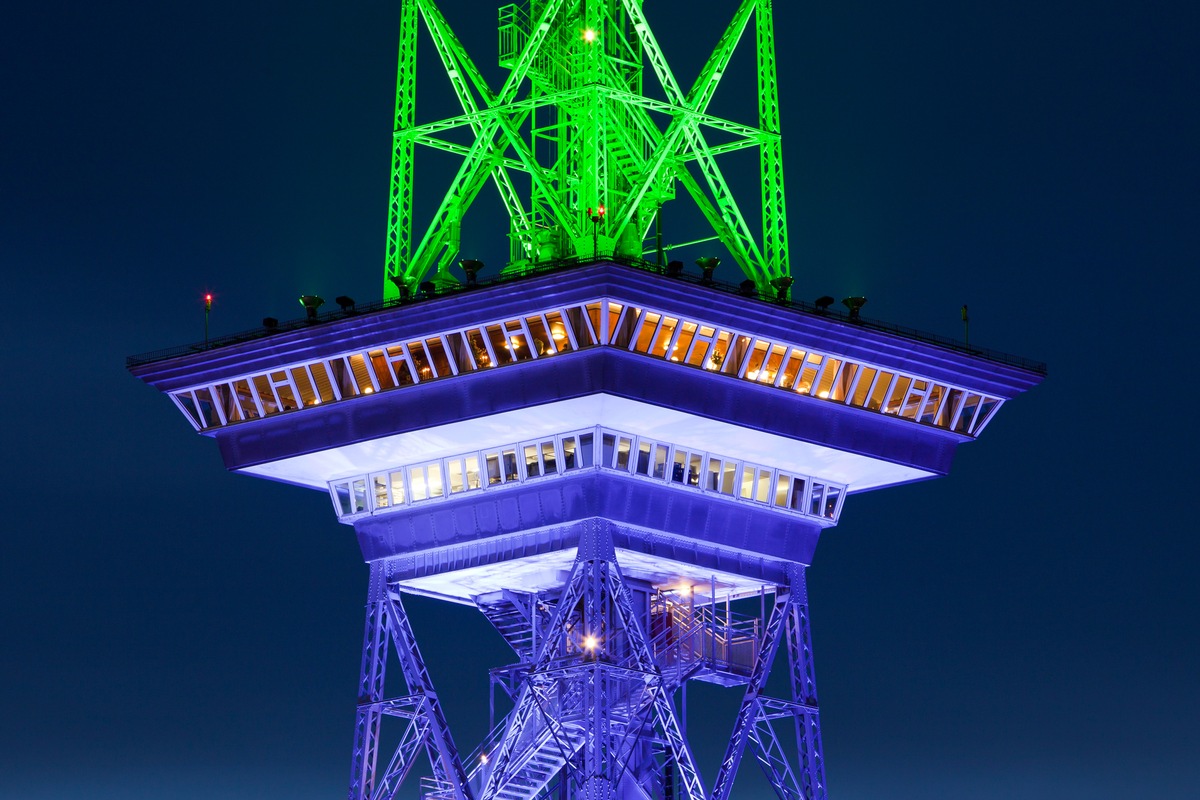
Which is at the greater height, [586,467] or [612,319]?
[612,319]

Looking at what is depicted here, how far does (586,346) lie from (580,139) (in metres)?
14.6

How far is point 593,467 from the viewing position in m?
107

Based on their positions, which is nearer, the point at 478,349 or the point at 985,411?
the point at 478,349

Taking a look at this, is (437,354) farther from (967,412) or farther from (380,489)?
(967,412)

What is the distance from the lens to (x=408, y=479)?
11250 centimetres

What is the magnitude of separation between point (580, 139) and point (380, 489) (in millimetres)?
17342

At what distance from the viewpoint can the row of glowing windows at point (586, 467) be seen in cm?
10819

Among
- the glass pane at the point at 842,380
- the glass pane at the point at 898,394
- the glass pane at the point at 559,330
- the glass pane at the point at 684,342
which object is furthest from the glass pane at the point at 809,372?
the glass pane at the point at 559,330

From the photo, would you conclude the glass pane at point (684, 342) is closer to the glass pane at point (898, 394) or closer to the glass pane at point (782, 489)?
the glass pane at point (782, 489)

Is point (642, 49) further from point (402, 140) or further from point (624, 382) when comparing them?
point (624, 382)

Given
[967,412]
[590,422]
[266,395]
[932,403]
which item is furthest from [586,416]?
[967,412]

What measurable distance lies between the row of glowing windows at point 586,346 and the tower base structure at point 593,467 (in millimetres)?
107

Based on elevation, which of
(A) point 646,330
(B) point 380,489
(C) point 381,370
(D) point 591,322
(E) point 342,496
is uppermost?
(D) point 591,322

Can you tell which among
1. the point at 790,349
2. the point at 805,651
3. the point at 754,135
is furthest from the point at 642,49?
the point at 805,651
